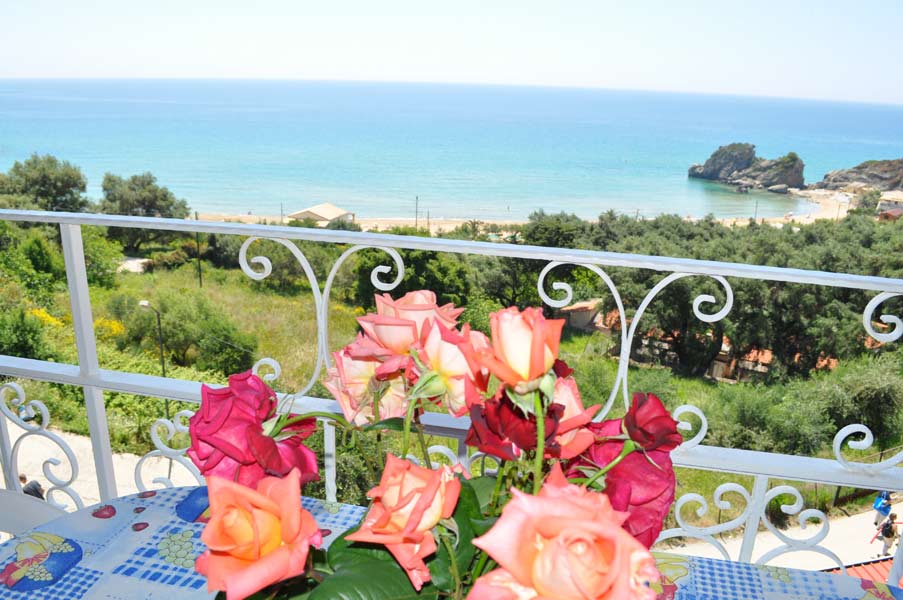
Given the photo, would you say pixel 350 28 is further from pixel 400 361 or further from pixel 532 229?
pixel 400 361


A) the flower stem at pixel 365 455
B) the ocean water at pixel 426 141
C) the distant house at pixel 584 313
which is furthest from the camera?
the ocean water at pixel 426 141

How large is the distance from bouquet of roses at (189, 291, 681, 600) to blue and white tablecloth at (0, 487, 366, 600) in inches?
18.1

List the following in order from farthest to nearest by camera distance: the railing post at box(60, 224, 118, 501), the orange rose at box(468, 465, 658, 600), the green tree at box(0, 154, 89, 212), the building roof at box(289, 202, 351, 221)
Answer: the building roof at box(289, 202, 351, 221) → the green tree at box(0, 154, 89, 212) → the railing post at box(60, 224, 118, 501) → the orange rose at box(468, 465, 658, 600)

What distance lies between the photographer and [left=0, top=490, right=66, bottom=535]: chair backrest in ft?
5.93

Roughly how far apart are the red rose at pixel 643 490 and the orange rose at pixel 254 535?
20 centimetres

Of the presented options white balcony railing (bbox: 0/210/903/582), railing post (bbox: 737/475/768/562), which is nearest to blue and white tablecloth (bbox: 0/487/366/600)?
white balcony railing (bbox: 0/210/903/582)

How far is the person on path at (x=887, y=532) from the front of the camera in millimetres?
8633

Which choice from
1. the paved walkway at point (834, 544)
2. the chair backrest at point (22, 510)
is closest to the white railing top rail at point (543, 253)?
the chair backrest at point (22, 510)

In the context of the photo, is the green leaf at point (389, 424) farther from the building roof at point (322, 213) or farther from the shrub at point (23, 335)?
the building roof at point (322, 213)

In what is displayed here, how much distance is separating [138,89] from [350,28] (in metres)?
12.0

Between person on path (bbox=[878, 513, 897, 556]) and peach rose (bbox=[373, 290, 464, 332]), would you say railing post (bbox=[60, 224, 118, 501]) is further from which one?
person on path (bbox=[878, 513, 897, 556])

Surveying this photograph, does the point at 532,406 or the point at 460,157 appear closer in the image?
the point at 532,406

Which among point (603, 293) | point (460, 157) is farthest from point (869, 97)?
point (603, 293)

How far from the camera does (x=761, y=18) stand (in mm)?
26578
